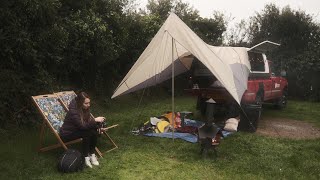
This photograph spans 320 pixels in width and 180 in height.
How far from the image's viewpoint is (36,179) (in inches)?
195

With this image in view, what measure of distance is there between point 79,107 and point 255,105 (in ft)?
15.4

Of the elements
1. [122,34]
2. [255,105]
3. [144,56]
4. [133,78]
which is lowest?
[255,105]

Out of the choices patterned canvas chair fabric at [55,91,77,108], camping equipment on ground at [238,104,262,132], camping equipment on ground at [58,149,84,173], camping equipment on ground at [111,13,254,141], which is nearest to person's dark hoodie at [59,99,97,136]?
camping equipment on ground at [58,149,84,173]

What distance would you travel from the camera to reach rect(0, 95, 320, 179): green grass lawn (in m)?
5.29

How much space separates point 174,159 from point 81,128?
174cm

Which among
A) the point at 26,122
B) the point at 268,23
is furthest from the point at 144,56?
the point at 268,23

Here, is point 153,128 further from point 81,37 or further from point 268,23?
point 268,23

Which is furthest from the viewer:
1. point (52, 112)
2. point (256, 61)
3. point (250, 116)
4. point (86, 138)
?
point (256, 61)

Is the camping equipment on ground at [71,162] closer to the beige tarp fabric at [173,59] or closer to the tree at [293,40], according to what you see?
the beige tarp fabric at [173,59]

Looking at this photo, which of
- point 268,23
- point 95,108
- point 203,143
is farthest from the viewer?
point 268,23

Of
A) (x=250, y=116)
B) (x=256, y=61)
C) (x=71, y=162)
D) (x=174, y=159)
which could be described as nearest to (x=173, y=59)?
(x=174, y=159)

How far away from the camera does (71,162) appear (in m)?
5.23

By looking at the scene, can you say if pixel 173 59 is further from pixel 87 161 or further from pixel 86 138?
pixel 87 161

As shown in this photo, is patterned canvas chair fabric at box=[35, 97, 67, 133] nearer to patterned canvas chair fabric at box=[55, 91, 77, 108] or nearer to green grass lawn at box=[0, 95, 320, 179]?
patterned canvas chair fabric at box=[55, 91, 77, 108]
